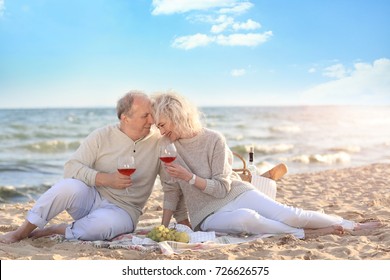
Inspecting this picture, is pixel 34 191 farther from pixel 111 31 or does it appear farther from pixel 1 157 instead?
pixel 111 31

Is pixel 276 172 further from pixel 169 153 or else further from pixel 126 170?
pixel 126 170

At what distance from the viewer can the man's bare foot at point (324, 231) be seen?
3.99 meters

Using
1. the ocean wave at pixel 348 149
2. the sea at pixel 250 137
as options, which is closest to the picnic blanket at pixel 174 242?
the sea at pixel 250 137

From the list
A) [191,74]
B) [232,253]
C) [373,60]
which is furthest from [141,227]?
[191,74]

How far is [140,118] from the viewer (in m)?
3.94

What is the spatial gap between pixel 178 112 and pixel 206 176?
50 centimetres

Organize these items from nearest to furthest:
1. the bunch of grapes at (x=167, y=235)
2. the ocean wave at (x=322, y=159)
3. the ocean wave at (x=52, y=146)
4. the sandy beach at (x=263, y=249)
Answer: the sandy beach at (x=263, y=249) < the bunch of grapes at (x=167, y=235) < the ocean wave at (x=322, y=159) < the ocean wave at (x=52, y=146)

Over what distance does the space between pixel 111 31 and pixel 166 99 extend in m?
26.8

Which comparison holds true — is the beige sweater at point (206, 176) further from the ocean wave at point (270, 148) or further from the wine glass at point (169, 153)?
the ocean wave at point (270, 148)

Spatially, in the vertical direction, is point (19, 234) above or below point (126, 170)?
below

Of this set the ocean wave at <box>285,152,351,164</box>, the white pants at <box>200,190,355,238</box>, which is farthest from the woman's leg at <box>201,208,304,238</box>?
the ocean wave at <box>285,152,351,164</box>

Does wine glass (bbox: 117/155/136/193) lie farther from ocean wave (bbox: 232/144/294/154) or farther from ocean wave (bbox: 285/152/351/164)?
ocean wave (bbox: 232/144/294/154)

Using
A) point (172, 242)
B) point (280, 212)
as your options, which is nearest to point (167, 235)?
point (172, 242)
